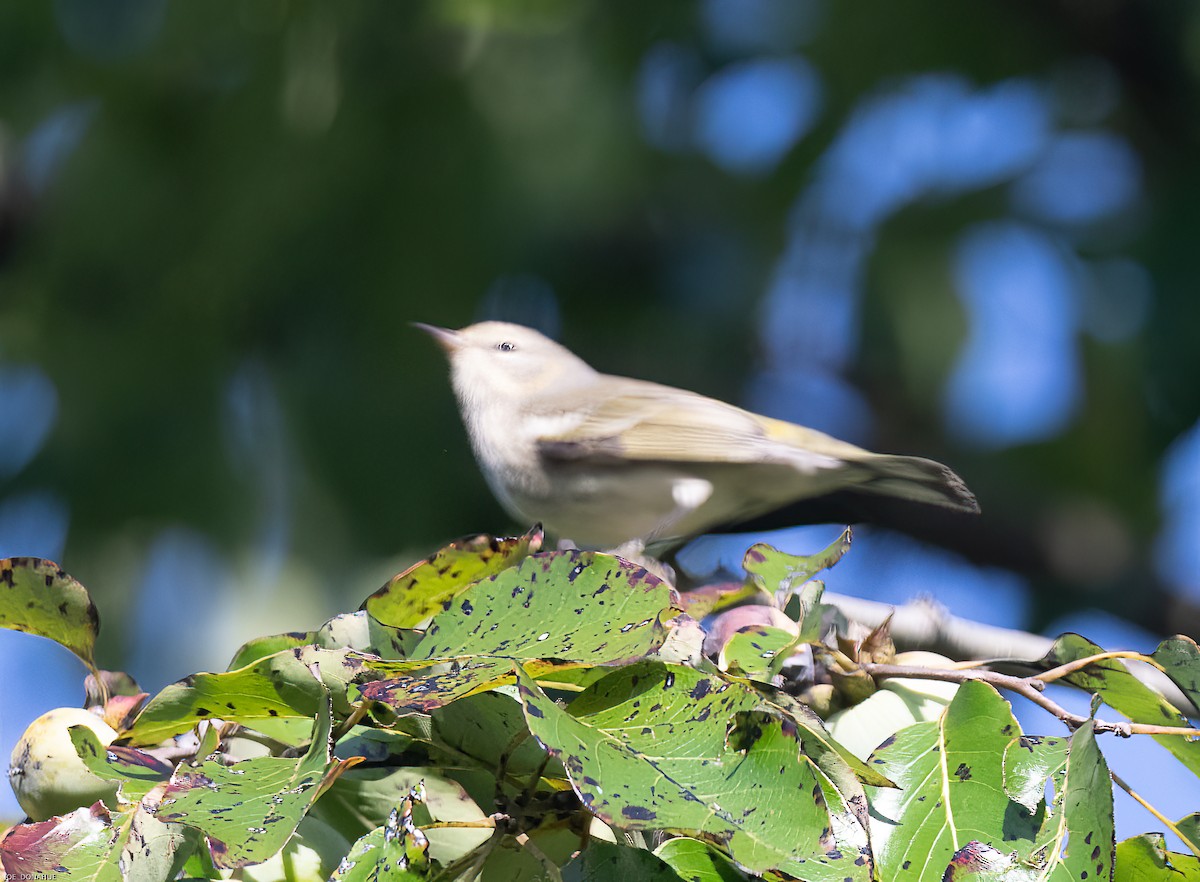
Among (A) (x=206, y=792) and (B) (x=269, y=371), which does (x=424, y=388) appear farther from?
(A) (x=206, y=792)

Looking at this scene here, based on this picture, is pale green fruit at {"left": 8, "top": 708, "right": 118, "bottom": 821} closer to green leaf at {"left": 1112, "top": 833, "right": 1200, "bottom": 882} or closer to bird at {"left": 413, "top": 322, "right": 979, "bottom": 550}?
green leaf at {"left": 1112, "top": 833, "right": 1200, "bottom": 882}

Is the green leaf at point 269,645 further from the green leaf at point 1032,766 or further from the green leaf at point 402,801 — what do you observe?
the green leaf at point 1032,766

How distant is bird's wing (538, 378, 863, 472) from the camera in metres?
1.19

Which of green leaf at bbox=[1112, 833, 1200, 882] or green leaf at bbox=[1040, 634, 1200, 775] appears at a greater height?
green leaf at bbox=[1040, 634, 1200, 775]

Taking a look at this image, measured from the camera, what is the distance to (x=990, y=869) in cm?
32

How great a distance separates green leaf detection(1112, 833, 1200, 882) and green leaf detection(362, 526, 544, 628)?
0.22 metres

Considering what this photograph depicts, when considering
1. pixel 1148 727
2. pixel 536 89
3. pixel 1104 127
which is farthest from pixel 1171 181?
pixel 1148 727

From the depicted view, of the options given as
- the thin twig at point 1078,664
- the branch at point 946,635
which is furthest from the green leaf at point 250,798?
the branch at point 946,635

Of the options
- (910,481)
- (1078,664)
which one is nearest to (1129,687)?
(1078,664)

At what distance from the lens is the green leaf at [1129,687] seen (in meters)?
0.38

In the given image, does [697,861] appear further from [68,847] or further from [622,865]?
[68,847]

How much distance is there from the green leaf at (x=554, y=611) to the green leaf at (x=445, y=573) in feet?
0.13

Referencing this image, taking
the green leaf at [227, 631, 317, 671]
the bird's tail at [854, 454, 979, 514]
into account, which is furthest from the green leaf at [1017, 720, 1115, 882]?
the bird's tail at [854, 454, 979, 514]

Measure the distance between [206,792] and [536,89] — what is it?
7.42 feet
